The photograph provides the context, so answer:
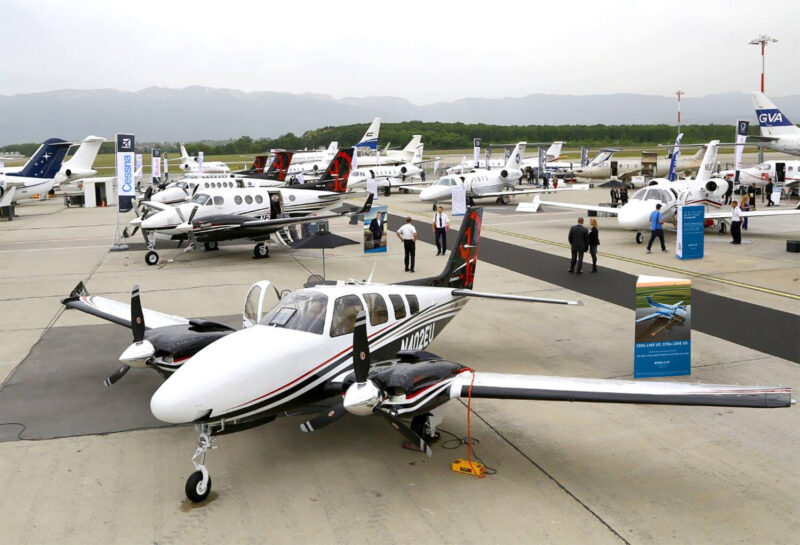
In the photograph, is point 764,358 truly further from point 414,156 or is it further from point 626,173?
point 414,156

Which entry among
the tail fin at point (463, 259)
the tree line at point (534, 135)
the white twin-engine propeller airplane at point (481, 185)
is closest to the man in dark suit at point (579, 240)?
the tail fin at point (463, 259)

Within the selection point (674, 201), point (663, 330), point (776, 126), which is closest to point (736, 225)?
point (674, 201)

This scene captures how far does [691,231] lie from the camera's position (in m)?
21.6

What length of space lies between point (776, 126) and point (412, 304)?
43.6 metres

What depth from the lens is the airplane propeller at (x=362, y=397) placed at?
7113mm

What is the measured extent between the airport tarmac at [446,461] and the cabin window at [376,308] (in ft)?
5.10

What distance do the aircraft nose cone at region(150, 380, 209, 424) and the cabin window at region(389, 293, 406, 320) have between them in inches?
140

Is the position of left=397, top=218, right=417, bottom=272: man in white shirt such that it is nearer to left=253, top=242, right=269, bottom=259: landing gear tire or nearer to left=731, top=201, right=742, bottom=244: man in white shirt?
left=253, top=242, right=269, bottom=259: landing gear tire

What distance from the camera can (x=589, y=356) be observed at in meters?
12.4

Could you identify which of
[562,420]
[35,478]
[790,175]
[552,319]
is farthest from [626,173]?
[35,478]

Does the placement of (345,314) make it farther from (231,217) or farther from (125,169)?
(125,169)

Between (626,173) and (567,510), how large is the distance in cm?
5665

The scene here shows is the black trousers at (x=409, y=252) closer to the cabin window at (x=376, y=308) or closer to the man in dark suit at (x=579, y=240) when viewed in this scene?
the man in dark suit at (x=579, y=240)

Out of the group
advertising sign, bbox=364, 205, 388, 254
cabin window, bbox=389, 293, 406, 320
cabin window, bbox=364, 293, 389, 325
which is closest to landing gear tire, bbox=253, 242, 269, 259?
advertising sign, bbox=364, 205, 388, 254
